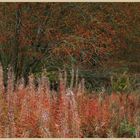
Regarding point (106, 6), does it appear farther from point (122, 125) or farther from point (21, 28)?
point (122, 125)

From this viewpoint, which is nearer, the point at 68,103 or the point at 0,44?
the point at 68,103

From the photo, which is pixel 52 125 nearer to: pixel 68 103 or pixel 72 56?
pixel 68 103

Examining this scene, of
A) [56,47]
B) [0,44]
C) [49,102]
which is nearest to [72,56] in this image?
[56,47]

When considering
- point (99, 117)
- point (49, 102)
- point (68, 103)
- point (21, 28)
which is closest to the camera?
point (68, 103)

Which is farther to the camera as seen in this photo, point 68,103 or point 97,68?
point 97,68

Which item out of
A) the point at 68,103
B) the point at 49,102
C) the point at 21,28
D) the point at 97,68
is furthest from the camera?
the point at 97,68

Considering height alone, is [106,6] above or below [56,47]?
above

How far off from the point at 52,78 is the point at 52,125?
7911 mm

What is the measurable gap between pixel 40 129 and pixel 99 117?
146 centimetres

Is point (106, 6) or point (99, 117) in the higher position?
point (106, 6)

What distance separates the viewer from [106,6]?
13.8 meters

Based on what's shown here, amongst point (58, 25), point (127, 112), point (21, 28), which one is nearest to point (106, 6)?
point (58, 25)

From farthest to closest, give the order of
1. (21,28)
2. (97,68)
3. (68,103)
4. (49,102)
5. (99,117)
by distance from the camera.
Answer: (97,68), (21,28), (99,117), (49,102), (68,103)

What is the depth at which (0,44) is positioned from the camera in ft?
46.5
